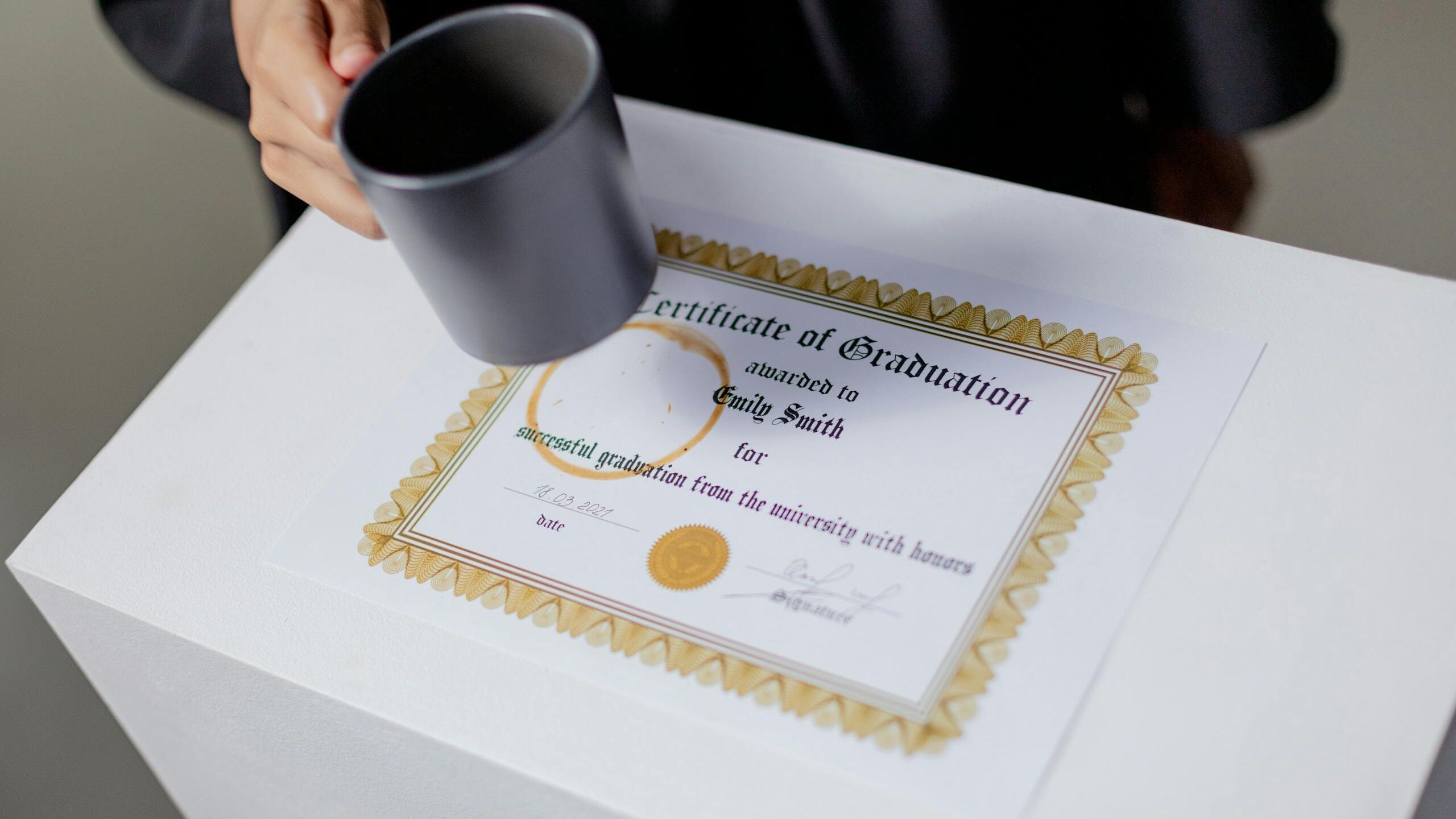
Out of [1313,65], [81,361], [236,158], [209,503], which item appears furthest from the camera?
[236,158]

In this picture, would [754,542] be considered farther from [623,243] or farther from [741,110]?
[741,110]

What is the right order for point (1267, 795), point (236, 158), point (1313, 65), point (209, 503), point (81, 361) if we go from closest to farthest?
point (1267, 795), point (209, 503), point (1313, 65), point (81, 361), point (236, 158)

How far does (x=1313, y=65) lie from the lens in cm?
64

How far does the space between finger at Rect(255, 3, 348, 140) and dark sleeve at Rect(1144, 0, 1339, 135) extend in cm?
42

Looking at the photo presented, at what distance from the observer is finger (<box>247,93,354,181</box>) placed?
0.47m

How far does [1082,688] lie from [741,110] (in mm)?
452

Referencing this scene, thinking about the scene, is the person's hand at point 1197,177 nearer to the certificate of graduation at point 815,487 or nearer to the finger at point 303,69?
the certificate of graduation at point 815,487

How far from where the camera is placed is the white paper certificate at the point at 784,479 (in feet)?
1.37

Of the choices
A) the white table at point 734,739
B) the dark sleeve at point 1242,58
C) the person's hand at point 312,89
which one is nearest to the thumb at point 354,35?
the person's hand at point 312,89

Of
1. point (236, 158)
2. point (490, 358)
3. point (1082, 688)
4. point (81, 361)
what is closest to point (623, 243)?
point (490, 358)

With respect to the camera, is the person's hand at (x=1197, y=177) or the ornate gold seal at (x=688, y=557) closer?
the ornate gold seal at (x=688, y=557)

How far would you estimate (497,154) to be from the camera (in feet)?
1.47

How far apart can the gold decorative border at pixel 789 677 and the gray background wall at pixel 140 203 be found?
56 centimetres
